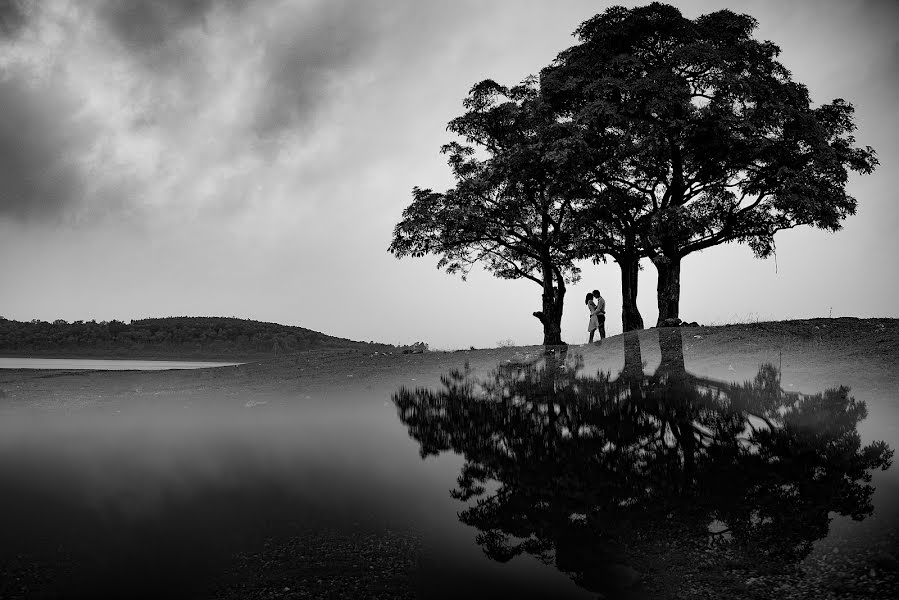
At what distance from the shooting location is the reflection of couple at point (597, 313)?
28.2 metres

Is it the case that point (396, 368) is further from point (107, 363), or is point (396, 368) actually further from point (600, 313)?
point (107, 363)

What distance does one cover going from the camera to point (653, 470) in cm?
1042

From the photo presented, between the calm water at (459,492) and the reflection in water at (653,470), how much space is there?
0.15 feet

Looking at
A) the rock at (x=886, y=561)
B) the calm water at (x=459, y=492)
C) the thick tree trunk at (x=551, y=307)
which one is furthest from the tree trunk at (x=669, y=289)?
the rock at (x=886, y=561)

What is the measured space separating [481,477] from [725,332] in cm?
1661

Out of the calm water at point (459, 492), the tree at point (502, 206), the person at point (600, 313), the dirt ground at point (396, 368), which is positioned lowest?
the calm water at point (459, 492)

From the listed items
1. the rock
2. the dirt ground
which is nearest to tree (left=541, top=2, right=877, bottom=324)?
the dirt ground

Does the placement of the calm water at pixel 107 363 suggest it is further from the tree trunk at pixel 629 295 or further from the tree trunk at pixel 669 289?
the tree trunk at pixel 669 289

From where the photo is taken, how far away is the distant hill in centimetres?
4631

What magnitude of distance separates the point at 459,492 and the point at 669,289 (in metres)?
20.6

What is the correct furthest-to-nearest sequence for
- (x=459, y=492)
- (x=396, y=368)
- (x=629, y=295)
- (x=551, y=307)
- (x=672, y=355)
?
(x=551, y=307) → (x=629, y=295) → (x=396, y=368) → (x=672, y=355) → (x=459, y=492)

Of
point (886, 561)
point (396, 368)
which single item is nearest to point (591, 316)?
point (396, 368)

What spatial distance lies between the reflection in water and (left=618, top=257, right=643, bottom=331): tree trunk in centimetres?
1089

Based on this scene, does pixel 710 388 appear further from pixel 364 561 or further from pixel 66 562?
pixel 66 562
